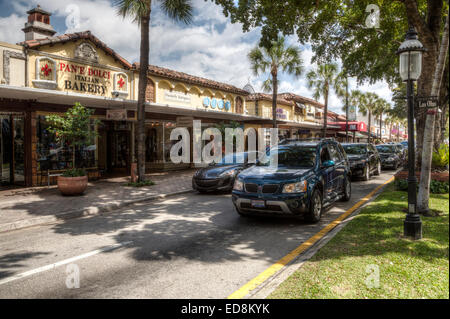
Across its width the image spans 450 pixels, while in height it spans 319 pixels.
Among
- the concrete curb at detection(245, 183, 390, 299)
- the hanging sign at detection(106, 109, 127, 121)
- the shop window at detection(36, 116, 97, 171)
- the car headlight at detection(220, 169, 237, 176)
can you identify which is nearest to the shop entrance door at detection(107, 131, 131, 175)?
the shop window at detection(36, 116, 97, 171)

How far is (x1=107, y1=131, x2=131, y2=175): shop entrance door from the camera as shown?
17234 mm

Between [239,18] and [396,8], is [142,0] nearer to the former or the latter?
[239,18]

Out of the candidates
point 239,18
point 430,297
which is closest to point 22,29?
point 239,18

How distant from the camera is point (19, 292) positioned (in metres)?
3.80

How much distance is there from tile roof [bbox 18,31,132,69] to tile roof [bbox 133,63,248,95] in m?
1.02

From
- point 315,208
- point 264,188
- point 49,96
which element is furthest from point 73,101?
point 315,208

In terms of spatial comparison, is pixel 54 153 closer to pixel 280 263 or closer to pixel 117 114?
pixel 117 114

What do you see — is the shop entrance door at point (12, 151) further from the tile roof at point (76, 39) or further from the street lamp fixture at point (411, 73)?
the street lamp fixture at point (411, 73)

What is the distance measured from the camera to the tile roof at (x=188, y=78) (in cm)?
1767

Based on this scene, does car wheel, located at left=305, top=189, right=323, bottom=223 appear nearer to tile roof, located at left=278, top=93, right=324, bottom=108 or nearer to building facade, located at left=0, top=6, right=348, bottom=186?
building facade, located at left=0, top=6, right=348, bottom=186

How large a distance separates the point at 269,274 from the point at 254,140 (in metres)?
23.9

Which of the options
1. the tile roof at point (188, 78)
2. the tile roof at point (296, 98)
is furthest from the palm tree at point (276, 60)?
the tile roof at point (296, 98)

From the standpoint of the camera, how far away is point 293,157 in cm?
764

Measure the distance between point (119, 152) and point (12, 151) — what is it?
18.7 ft
